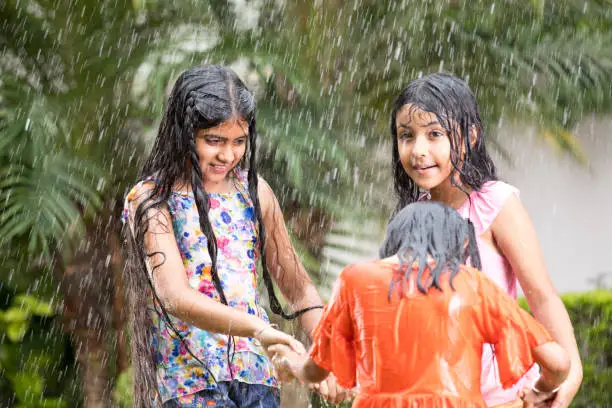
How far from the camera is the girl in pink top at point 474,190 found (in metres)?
2.65

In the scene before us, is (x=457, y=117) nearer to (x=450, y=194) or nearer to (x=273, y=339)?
(x=450, y=194)

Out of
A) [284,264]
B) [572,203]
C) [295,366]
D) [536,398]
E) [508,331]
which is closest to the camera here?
[508,331]

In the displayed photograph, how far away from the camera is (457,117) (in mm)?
2863

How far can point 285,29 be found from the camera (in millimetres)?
5957

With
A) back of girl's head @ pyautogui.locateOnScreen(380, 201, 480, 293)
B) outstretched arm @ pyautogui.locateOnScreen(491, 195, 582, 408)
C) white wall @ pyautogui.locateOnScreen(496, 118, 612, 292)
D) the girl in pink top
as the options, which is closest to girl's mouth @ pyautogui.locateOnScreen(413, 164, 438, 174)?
the girl in pink top

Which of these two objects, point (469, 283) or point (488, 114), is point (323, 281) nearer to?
point (488, 114)

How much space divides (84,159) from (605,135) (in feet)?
14.6

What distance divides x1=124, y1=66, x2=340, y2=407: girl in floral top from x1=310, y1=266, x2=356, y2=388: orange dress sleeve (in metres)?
0.20

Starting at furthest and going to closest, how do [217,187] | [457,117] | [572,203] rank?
1. [572,203]
2. [217,187]
3. [457,117]

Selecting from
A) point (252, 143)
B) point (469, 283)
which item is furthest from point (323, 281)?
point (469, 283)

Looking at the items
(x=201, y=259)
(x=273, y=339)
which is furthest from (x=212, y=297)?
(x=273, y=339)

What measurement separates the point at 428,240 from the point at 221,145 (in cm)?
74

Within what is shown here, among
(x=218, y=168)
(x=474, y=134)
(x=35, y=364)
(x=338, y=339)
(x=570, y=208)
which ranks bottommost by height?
(x=35, y=364)

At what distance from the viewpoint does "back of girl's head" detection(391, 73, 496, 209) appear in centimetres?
284
